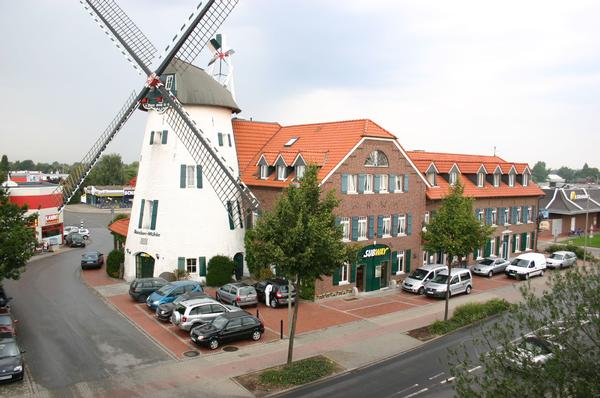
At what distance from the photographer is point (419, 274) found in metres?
34.9

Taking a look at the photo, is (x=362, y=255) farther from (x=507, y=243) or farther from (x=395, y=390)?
(x=507, y=243)

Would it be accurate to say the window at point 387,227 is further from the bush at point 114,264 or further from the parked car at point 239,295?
the bush at point 114,264

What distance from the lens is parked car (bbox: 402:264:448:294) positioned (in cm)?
3372

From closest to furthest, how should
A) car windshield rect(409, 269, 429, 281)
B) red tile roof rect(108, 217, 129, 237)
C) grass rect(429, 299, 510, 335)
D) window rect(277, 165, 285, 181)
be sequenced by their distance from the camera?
grass rect(429, 299, 510, 335) < window rect(277, 165, 285, 181) < car windshield rect(409, 269, 429, 281) < red tile roof rect(108, 217, 129, 237)

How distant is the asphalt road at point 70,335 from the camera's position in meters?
19.7

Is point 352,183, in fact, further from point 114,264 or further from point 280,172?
point 114,264

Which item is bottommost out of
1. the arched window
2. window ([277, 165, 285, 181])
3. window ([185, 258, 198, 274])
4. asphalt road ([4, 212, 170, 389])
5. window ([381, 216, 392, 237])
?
asphalt road ([4, 212, 170, 389])

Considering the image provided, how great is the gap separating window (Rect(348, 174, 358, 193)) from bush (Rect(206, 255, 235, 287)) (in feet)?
32.7

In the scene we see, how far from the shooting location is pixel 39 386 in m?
18.0

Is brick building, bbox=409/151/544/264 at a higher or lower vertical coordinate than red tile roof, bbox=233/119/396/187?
lower

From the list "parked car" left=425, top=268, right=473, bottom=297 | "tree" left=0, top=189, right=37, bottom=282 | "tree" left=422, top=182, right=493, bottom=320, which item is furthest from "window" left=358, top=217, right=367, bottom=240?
"tree" left=0, top=189, right=37, bottom=282

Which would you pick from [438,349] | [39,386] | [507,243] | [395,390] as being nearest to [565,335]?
[395,390]

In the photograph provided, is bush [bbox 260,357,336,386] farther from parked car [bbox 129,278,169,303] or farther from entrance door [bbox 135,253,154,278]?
entrance door [bbox 135,253,154,278]

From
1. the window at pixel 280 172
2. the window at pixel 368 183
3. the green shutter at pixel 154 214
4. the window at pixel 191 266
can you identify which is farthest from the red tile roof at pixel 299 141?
the window at pixel 191 266
